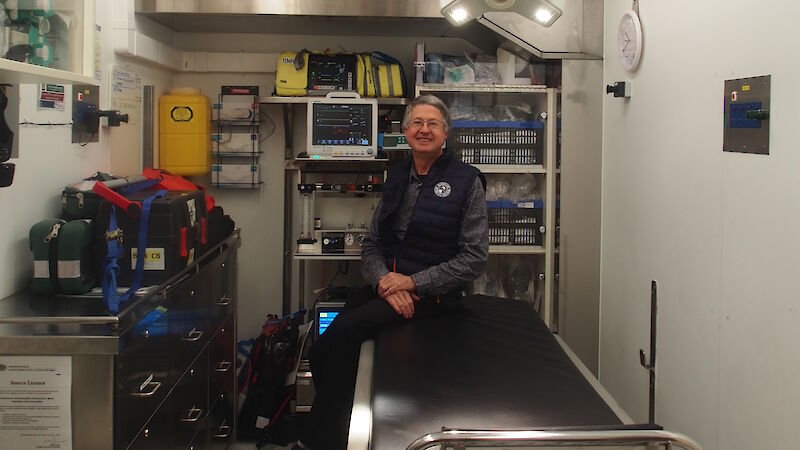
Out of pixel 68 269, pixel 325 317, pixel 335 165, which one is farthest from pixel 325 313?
pixel 68 269

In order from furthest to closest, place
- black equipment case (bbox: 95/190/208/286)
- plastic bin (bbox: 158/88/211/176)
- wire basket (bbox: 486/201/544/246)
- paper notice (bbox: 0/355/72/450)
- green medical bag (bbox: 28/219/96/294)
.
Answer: plastic bin (bbox: 158/88/211/176) → wire basket (bbox: 486/201/544/246) → black equipment case (bbox: 95/190/208/286) → green medical bag (bbox: 28/219/96/294) → paper notice (bbox: 0/355/72/450)

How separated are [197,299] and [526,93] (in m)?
2.09

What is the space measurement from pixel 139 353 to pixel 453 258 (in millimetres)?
1287

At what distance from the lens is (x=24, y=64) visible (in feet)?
5.90

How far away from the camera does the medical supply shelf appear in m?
3.83

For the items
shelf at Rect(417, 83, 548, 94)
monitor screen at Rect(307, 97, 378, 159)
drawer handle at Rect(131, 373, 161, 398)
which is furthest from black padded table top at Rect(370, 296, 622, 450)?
shelf at Rect(417, 83, 548, 94)

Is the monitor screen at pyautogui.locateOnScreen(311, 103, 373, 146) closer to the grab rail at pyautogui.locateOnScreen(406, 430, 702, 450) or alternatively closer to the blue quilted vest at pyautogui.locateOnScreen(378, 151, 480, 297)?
the blue quilted vest at pyautogui.locateOnScreen(378, 151, 480, 297)

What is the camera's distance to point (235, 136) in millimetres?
4348

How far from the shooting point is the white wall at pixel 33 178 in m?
2.45

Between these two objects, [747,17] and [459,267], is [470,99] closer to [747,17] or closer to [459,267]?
[459,267]

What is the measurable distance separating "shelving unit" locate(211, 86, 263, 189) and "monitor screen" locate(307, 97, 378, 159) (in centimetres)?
64

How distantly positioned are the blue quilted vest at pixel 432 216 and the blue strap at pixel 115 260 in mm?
953

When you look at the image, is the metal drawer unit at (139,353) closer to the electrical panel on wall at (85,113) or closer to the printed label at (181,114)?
the electrical panel on wall at (85,113)

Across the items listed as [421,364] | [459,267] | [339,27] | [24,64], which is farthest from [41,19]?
[339,27]
